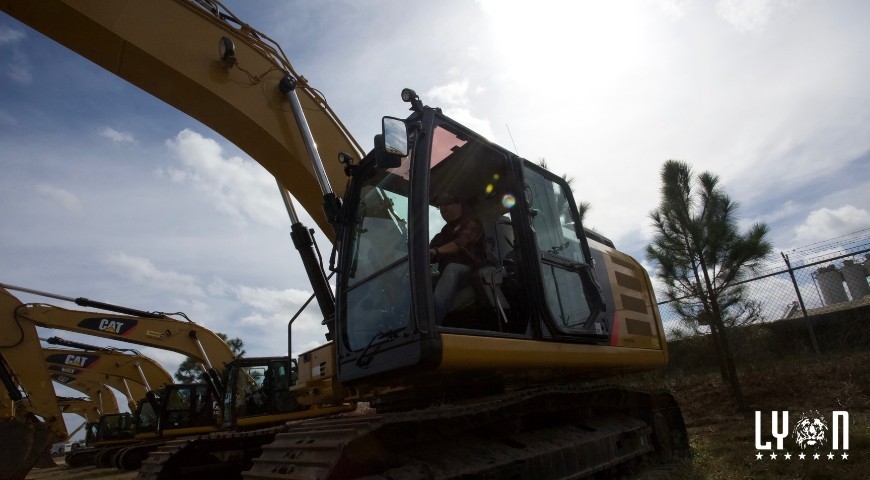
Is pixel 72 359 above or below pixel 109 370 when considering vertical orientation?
above

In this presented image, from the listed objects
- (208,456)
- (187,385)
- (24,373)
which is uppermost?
(24,373)

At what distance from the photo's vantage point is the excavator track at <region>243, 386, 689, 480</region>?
2477mm

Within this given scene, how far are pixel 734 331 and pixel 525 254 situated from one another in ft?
25.3

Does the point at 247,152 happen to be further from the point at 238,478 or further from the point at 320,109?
the point at 238,478

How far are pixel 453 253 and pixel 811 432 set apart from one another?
15.2 ft

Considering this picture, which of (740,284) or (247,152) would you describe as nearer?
(247,152)

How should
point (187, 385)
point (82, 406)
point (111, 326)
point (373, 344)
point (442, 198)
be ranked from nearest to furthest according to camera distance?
1. point (373, 344)
2. point (442, 198)
3. point (111, 326)
4. point (187, 385)
5. point (82, 406)

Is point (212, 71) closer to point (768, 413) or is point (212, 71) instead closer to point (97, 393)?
point (768, 413)

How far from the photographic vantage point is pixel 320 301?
427cm

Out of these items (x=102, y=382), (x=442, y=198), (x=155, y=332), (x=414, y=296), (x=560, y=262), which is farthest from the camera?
(x=102, y=382)

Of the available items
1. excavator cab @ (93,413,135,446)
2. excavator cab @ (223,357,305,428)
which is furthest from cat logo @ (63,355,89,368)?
excavator cab @ (223,357,305,428)

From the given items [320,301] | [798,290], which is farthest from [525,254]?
[798,290]

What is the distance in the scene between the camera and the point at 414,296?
2680mm

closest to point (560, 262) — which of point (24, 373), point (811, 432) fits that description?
point (811, 432)
